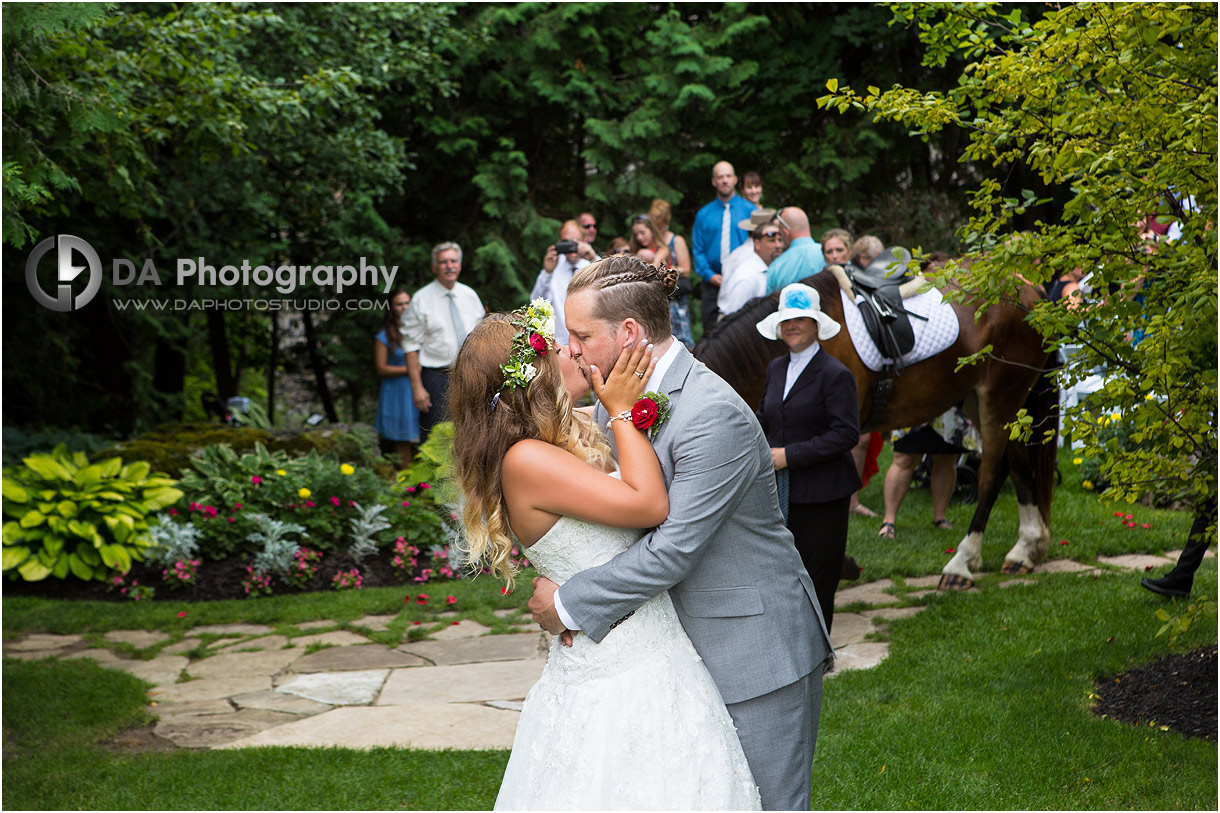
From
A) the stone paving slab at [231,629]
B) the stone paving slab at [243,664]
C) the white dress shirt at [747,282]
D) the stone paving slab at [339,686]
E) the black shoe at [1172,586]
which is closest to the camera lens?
the stone paving slab at [339,686]

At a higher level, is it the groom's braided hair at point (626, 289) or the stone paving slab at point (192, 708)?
the groom's braided hair at point (626, 289)

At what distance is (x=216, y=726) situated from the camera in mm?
5031

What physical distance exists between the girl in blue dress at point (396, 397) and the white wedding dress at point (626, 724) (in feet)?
25.2

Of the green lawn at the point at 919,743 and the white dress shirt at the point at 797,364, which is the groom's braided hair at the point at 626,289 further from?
the white dress shirt at the point at 797,364

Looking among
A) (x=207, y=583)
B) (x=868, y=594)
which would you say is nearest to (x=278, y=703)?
(x=207, y=583)

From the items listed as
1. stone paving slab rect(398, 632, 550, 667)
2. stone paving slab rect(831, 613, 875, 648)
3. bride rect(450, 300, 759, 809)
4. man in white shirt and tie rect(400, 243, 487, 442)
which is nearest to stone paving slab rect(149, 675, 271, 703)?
stone paving slab rect(398, 632, 550, 667)

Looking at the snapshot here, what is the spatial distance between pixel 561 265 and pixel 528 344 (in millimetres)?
7166

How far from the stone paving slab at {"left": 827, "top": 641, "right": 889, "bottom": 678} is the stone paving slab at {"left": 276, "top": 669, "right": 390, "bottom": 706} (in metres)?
2.38

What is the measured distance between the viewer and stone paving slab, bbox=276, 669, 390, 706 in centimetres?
532

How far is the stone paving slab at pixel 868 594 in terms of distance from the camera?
641cm

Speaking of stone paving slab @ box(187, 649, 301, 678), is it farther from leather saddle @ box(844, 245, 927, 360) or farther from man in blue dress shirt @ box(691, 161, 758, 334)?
man in blue dress shirt @ box(691, 161, 758, 334)

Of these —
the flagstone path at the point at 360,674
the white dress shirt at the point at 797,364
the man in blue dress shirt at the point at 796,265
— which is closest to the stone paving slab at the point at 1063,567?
the flagstone path at the point at 360,674

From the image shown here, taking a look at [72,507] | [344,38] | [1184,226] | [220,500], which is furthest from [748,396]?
[344,38]

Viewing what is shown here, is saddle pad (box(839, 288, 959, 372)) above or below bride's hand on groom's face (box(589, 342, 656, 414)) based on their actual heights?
above
